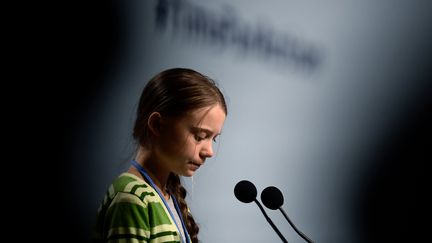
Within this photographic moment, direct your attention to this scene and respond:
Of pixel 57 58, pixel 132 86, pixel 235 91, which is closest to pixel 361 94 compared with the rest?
pixel 235 91

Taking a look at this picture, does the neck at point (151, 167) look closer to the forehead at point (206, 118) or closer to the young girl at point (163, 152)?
the young girl at point (163, 152)

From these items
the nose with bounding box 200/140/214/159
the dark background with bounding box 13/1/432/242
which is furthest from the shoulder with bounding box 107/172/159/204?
the dark background with bounding box 13/1/432/242

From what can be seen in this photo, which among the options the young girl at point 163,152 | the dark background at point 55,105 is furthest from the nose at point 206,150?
the dark background at point 55,105

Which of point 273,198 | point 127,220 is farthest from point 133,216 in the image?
point 273,198

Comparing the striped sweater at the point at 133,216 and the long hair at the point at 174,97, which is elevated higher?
the long hair at the point at 174,97

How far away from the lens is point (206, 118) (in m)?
0.82

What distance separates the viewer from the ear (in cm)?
82

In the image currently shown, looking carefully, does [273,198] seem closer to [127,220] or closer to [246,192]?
[246,192]

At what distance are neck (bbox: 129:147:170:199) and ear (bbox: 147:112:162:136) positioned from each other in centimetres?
4

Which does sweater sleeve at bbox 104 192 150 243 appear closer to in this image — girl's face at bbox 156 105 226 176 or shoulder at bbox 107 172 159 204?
shoulder at bbox 107 172 159 204

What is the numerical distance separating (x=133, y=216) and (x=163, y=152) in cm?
14

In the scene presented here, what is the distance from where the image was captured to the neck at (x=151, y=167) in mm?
845

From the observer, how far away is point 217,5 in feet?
3.82

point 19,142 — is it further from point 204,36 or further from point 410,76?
point 410,76
